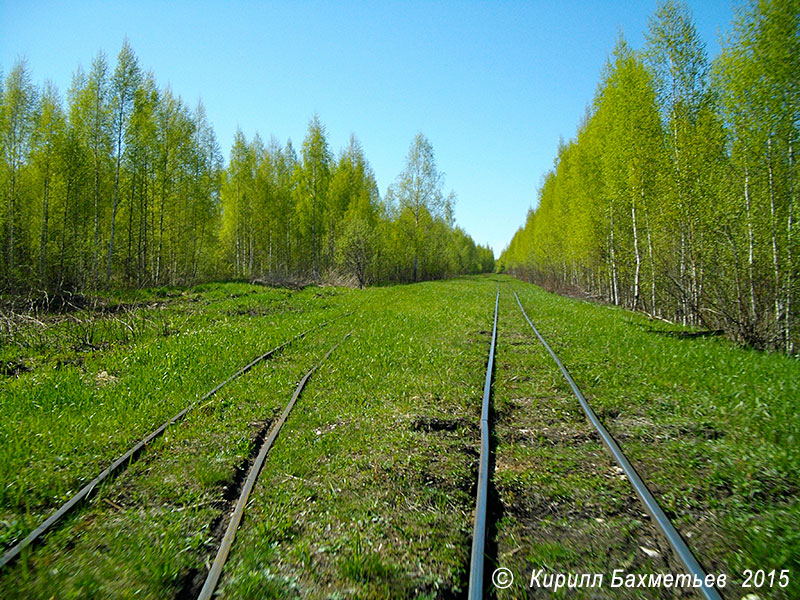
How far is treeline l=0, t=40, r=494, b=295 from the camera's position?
19.8 meters

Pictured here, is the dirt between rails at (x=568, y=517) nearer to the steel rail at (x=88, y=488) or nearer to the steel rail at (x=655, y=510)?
the steel rail at (x=655, y=510)

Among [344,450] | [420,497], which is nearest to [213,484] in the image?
[344,450]

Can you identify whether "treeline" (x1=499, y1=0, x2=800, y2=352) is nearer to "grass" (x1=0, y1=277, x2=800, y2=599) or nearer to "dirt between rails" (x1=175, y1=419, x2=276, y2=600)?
"grass" (x1=0, y1=277, x2=800, y2=599)

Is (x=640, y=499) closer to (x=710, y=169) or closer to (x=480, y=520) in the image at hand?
(x=480, y=520)

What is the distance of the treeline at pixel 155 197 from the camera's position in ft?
64.9

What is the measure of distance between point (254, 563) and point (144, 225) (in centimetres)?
2613

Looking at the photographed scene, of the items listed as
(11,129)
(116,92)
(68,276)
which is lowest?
(68,276)

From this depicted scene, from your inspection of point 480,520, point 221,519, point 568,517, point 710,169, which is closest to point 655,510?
point 568,517

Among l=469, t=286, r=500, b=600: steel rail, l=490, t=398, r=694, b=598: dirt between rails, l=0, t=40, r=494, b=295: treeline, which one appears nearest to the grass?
l=490, t=398, r=694, b=598: dirt between rails

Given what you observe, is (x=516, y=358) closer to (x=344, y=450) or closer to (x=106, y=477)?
(x=344, y=450)

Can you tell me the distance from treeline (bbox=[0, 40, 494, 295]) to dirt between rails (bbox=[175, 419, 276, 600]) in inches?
471

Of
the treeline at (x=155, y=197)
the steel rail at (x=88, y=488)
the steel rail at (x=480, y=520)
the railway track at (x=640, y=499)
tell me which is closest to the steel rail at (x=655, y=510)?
the railway track at (x=640, y=499)

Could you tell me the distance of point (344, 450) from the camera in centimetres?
463

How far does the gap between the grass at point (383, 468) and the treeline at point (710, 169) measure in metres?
3.41
